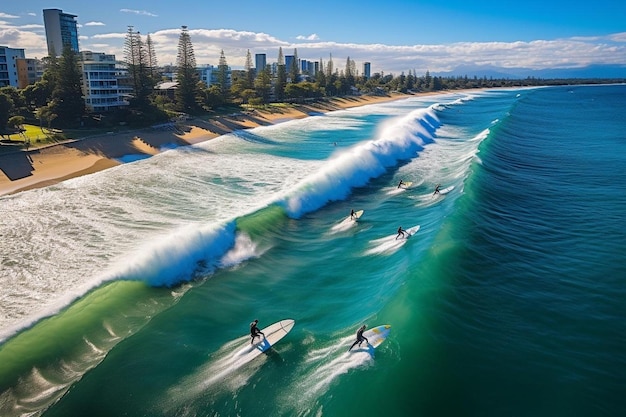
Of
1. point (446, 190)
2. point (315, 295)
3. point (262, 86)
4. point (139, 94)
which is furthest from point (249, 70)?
point (315, 295)

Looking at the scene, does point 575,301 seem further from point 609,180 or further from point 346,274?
point 609,180

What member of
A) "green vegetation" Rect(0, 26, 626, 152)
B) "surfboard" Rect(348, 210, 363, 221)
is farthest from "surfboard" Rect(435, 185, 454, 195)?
"green vegetation" Rect(0, 26, 626, 152)

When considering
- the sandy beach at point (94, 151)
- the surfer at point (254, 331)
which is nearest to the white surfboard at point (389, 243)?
the surfer at point (254, 331)

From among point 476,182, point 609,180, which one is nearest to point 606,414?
point 476,182

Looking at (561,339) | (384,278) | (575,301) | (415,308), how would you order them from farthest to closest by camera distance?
(384,278) < (575,301) < (415,308) < (561,339)

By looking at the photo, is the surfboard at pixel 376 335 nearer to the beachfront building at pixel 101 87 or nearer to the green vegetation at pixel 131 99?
the green vegetation at pixel 131 99

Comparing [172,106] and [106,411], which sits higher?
[172,106]

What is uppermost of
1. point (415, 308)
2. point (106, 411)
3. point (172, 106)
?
point (172, 106)
